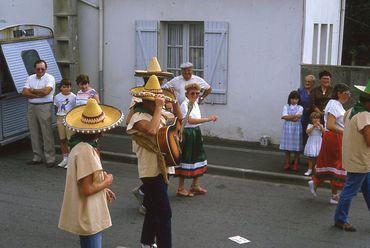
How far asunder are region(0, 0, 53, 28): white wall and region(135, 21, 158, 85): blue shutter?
215 cm

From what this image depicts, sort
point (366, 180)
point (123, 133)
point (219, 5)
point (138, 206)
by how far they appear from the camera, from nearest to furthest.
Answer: point (366, 180) < point (138, 206) < point (219, 5) < point (123, 133)

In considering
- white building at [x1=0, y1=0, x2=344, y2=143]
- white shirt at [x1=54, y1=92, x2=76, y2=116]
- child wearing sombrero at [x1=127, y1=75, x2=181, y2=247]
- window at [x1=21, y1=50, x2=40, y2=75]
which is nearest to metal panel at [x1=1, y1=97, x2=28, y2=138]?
window at [x1=21, y1=50, x2=40, y2=75]

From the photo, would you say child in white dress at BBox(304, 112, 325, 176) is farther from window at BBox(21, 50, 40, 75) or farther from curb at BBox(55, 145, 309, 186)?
window at BBox(21, 50, 40, 75)

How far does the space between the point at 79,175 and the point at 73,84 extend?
334 inches

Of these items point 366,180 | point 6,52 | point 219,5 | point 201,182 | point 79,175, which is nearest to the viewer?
point 79,175

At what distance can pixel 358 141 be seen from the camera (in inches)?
262

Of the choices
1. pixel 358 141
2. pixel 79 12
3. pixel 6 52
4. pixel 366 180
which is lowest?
pixel 366 180

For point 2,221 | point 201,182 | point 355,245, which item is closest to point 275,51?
point 201,182

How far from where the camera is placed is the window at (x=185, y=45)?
1205 cm

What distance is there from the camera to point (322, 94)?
9594 mm

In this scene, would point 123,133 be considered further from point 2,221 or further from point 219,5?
point 2,221

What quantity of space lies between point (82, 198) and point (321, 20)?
9508mm

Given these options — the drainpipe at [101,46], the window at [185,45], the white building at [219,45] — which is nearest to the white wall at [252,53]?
the white building at [219,45]

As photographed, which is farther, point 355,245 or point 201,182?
point 201,182
